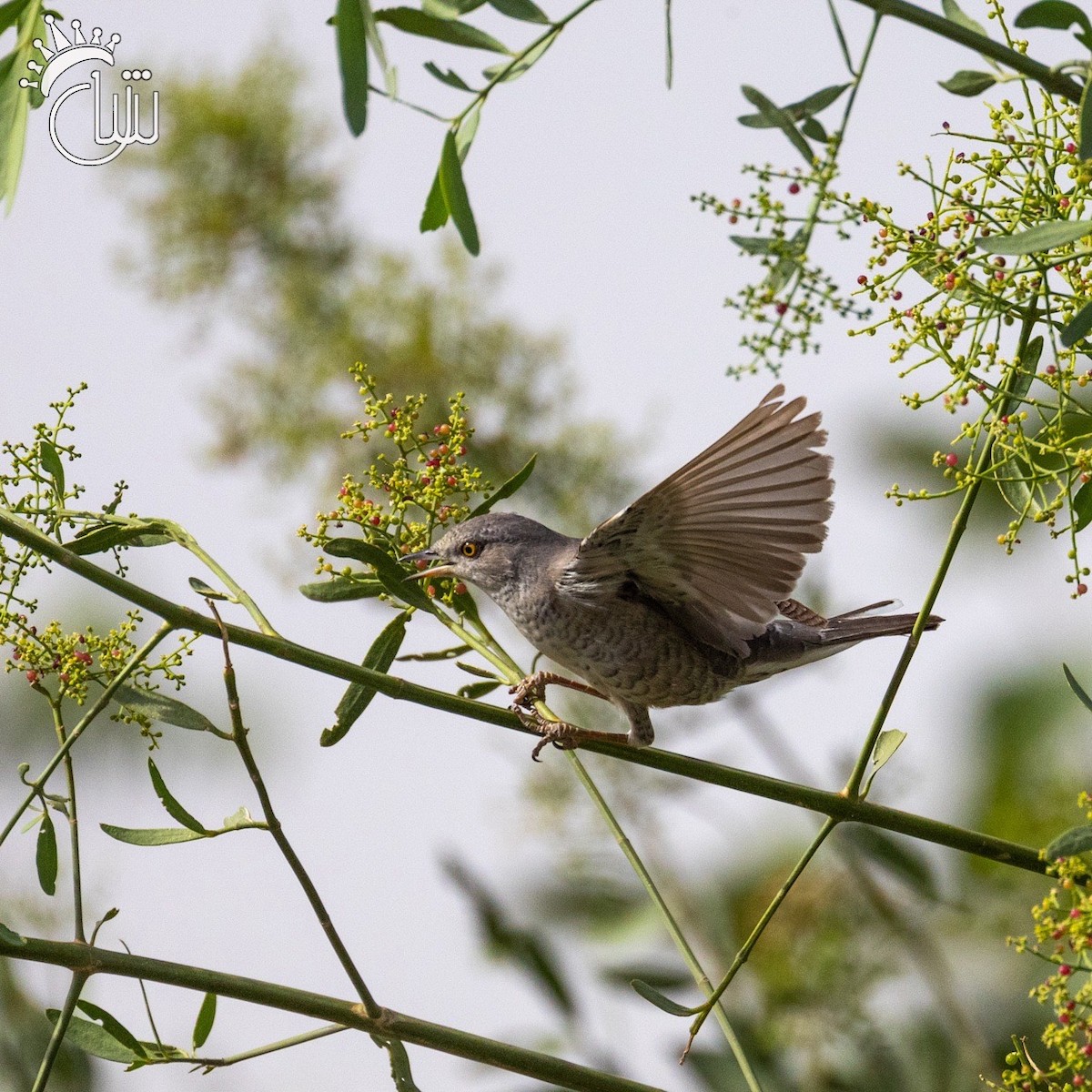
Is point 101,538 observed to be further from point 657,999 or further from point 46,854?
point 657,999

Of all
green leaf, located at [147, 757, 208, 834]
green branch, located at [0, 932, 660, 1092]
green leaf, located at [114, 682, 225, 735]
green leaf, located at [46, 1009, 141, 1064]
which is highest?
green leaf, located at [114, 682, 225, 735]

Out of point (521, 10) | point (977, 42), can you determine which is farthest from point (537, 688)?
point (977, 42)

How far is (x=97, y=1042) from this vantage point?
169cm

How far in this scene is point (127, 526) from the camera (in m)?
1.73

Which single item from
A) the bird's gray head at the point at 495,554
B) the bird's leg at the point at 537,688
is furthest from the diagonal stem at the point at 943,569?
the bird's gray head at the point at 495,554

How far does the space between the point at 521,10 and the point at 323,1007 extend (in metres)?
1.09

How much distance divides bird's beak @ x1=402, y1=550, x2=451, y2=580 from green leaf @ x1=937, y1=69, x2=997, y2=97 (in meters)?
0.96

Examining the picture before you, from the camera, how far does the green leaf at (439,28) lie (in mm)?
1313

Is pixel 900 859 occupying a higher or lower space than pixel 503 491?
lower

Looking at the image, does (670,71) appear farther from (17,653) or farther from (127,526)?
(17,653)

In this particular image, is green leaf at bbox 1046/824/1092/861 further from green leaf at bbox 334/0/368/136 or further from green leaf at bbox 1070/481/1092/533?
green leaf at bbox 334/0/368/136

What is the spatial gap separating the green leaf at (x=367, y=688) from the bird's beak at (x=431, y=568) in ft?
0.34

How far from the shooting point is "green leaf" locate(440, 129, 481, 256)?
142 cm


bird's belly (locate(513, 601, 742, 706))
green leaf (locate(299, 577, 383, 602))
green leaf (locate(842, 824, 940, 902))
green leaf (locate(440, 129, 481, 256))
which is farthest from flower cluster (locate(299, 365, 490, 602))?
green leaf (locate(842, 824, 940, 902))
